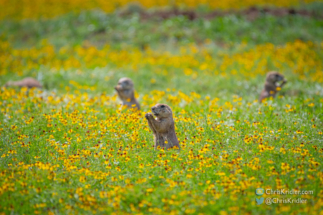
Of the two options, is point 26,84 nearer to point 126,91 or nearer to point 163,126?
point 126,91

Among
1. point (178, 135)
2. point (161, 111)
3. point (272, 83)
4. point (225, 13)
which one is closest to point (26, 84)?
point (178, 135)

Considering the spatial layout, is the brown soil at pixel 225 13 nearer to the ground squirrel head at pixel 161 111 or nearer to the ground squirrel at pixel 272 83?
the ground squirrel at pixel 272 83

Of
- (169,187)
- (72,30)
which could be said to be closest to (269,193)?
(169,187)

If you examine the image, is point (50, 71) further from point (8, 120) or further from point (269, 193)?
point (269, 193)

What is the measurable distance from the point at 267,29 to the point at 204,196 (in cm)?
1611

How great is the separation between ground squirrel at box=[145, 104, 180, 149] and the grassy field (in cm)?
28

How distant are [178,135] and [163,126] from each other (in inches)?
37.9

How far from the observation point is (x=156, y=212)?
16.0ft

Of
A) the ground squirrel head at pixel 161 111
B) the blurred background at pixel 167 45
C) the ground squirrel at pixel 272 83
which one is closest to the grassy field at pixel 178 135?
the blurred background at pixel 167 45

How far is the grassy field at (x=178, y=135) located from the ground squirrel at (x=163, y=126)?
0.28m

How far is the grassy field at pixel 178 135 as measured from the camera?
17.0ft

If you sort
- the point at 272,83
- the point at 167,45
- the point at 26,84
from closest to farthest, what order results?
the point at 272,83
the point at 26,84
the point at 167,45

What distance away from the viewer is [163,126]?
652 centimetres

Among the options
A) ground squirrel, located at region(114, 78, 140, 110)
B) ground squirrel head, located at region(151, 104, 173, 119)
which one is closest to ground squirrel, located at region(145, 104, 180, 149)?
A: ground squirrel head, located at region(151, 104, 173, 119)
